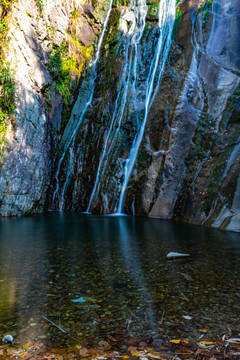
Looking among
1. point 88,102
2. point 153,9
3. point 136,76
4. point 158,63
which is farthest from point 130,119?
point 153,9

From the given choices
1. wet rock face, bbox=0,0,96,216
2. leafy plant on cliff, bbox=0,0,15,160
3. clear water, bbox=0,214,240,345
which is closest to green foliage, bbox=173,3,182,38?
wet rock face, bbox=0,0,96,216

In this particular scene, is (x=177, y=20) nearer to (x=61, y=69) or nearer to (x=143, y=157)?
(x=61, y=69)

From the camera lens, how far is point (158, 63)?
A: 15148mm

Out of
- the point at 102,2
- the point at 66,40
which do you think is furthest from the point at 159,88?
the point at 102,2

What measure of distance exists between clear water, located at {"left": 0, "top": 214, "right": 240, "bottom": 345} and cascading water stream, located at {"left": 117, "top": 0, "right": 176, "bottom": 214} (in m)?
8.28

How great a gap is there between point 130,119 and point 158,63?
3706 mm

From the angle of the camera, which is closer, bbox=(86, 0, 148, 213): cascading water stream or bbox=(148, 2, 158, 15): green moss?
bbox=(86, 0, 148, 213): cascading water stream

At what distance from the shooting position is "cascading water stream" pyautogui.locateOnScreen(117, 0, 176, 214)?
13.4 metres

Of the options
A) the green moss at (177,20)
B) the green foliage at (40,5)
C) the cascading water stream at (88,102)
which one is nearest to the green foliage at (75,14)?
the cascading water stream at (88,102)

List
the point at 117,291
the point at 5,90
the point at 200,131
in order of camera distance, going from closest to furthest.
Result: the point at 117,291 → the point at 200,131 → the point at 5,90

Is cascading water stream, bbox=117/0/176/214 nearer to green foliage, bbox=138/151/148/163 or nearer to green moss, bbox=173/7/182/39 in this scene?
green moss, bbox=173/7/182/39

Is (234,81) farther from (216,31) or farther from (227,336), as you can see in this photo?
(227,336)

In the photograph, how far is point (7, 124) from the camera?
12125 mm

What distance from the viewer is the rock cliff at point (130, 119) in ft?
33.7
